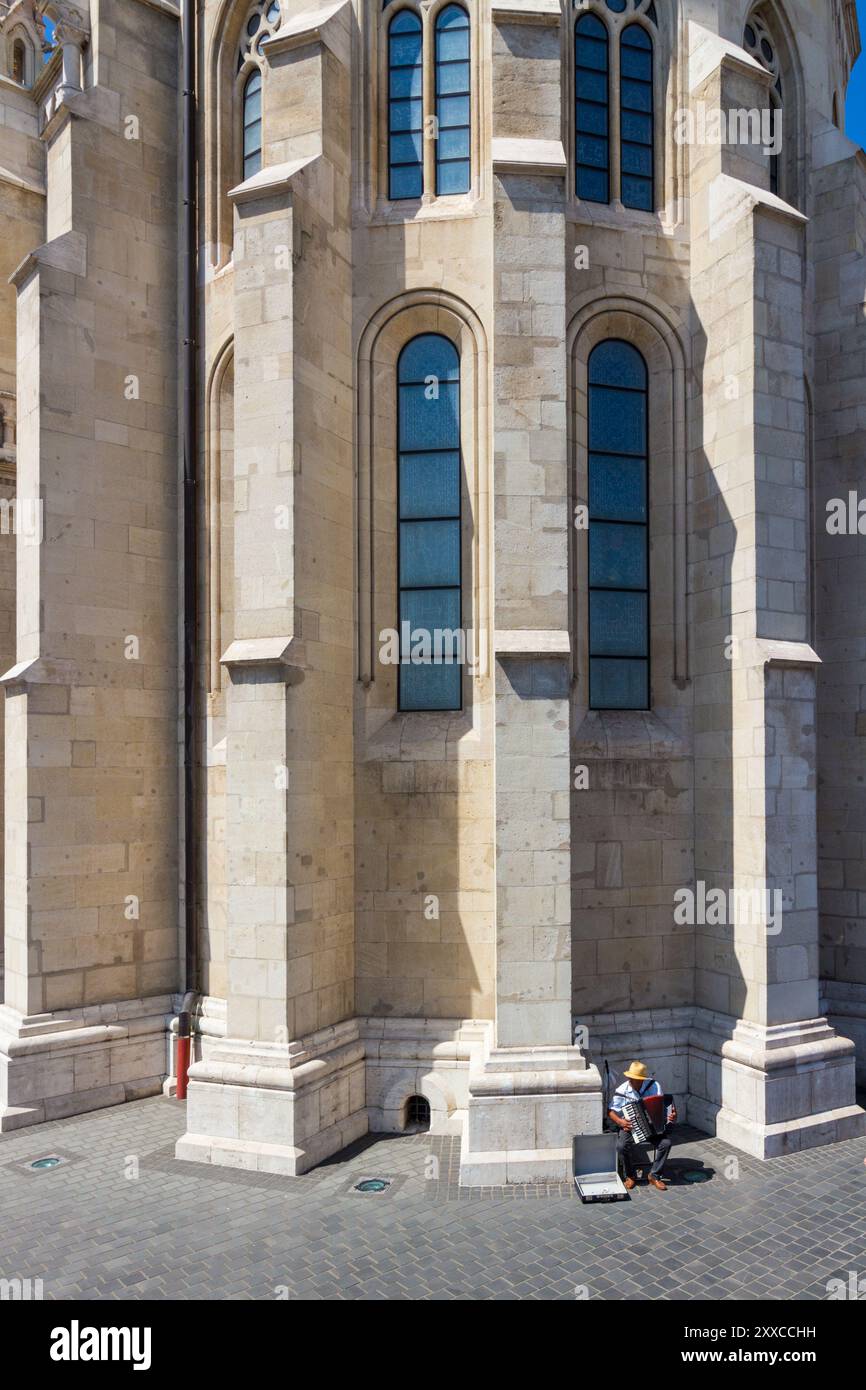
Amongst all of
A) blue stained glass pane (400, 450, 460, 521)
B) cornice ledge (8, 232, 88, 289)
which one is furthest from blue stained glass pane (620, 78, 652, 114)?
cornice ledge (8, 232, 88, 289)

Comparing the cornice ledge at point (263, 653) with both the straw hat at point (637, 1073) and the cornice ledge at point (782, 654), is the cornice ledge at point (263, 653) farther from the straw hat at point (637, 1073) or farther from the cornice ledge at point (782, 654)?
the straw hat at point (637, 1073)

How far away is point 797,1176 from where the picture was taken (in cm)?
1107

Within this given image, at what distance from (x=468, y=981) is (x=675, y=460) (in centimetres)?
739

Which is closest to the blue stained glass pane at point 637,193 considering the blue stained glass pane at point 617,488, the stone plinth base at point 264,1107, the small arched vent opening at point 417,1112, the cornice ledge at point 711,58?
the cornice ledge at point 711,58

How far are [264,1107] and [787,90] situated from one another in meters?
16.2

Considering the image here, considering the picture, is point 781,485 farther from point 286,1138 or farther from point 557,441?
point 286,1138

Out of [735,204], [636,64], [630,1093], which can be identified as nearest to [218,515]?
[735,204]

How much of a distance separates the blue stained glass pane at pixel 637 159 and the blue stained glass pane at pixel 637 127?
93 mm

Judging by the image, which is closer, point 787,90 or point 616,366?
point 616,366

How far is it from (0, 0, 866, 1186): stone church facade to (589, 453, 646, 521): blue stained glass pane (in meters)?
0.06

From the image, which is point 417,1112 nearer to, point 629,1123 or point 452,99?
point 629,1123

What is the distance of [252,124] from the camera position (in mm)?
14625

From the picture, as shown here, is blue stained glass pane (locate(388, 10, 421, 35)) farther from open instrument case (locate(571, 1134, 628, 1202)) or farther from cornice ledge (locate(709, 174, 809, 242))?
open instrument case (locate(571, 1134, 628, 1202))
